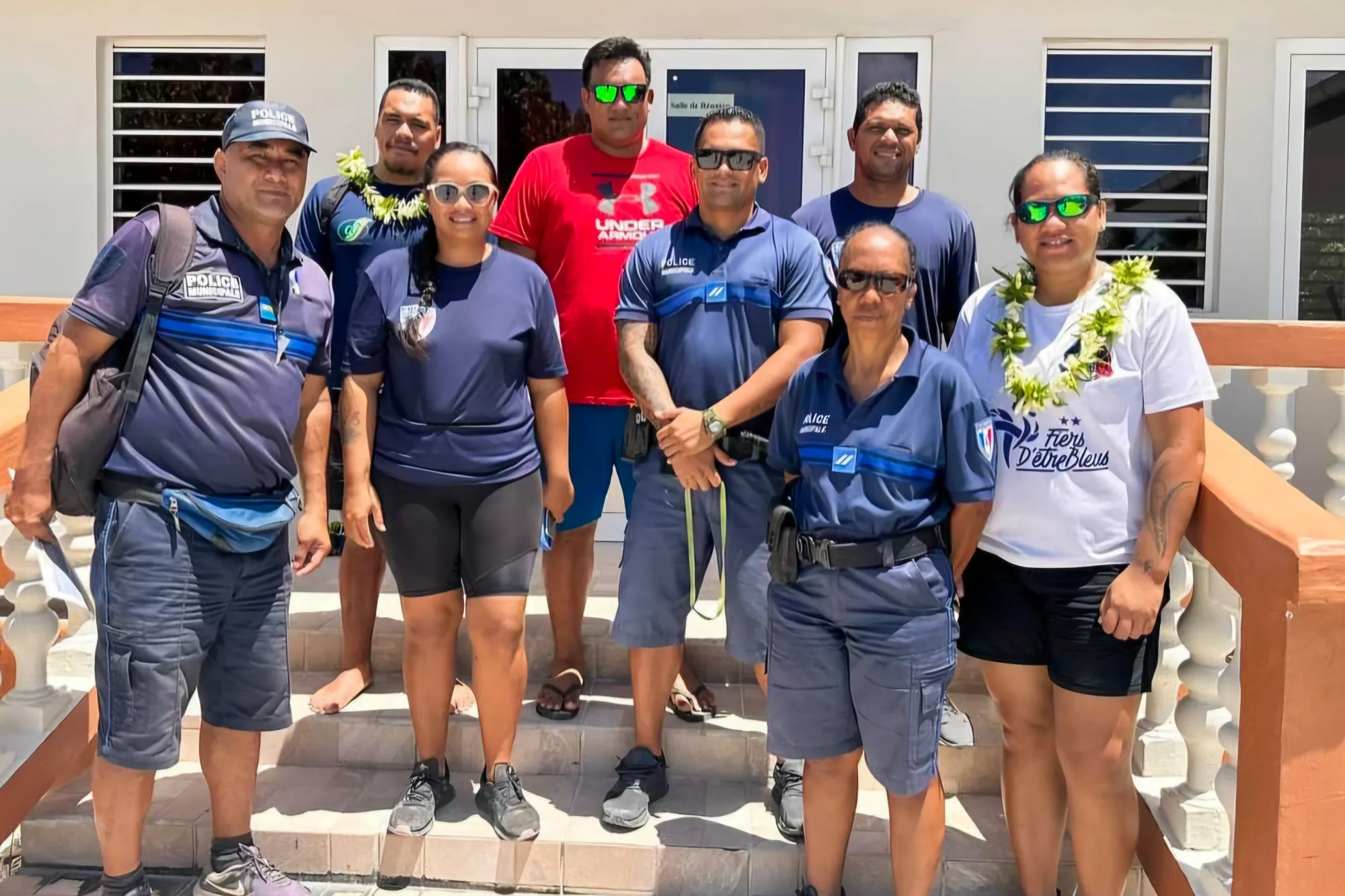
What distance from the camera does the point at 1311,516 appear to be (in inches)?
86.4

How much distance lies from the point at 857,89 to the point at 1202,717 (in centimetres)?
345

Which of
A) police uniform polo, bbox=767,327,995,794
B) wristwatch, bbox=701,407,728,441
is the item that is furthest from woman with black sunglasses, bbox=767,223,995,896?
wristwatch, bbox=701,407,728,441

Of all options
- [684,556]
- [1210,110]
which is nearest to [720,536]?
[684,556]

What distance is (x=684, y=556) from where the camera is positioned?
114 inches

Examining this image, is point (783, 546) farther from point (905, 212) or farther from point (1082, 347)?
point (905, 212)

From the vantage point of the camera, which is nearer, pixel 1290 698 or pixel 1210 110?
pixel 1290 698

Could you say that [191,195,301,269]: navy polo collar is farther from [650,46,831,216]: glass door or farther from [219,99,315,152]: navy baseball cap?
[650,46,831,216]: glass door

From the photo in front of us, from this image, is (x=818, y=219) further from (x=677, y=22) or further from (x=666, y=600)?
(x=677, y=22)

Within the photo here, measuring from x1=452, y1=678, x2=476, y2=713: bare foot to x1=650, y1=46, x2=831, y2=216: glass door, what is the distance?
289cm

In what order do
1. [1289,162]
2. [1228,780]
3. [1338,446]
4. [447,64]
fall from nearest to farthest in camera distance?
[1228,780], [1338,446], [1289,162], [447,64]

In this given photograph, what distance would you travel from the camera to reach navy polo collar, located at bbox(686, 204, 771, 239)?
111 inches

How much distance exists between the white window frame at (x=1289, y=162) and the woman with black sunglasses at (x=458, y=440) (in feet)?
13.2

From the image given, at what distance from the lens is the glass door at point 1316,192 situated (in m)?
4.88

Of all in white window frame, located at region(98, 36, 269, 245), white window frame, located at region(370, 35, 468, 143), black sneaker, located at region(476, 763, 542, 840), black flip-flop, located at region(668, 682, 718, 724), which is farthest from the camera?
white window frame, located at region(98, 36, 269, 245)
